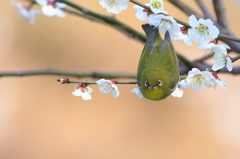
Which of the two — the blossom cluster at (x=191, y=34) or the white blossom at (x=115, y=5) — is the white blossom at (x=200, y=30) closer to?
the blossom cluster at (x=191, y=34)

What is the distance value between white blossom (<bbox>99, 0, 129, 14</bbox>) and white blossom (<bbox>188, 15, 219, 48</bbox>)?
119 millimetres

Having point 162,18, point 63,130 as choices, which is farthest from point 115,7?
point 63,130

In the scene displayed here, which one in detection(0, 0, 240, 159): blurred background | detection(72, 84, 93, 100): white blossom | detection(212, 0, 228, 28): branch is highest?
detection(0, 0, 240, 159): blurred background

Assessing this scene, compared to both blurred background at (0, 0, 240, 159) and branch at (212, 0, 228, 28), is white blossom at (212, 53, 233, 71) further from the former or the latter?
blurred background at (0, 0, 240, 159)

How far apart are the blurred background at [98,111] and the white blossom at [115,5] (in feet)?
4.37

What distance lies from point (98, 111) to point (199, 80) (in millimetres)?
1434

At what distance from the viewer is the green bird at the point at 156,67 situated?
2.23 ft

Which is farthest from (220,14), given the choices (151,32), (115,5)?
(115,5)

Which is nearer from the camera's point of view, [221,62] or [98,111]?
[221,62]

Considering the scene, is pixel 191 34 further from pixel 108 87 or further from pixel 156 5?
pixel 108 87

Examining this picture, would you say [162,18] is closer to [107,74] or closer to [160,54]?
[160,54]

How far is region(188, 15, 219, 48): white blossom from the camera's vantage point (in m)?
0.57

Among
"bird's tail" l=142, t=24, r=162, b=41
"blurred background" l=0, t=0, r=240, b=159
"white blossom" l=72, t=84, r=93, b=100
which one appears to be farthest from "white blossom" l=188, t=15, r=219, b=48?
"blurred background" l=0, t=0, r=240, b=159

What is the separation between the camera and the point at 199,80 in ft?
2.07
